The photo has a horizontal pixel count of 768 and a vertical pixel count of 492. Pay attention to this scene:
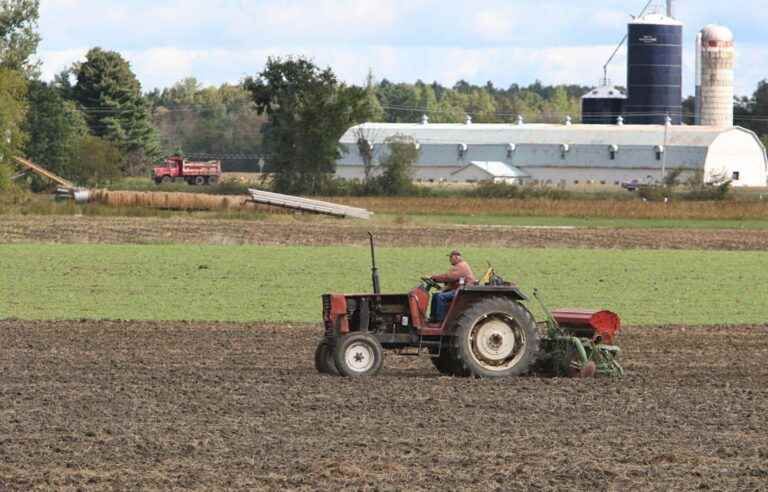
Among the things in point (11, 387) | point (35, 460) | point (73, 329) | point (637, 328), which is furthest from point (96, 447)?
point (637, 328)

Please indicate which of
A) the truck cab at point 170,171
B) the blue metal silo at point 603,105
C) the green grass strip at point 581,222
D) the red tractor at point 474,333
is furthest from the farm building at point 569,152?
the red tractor at point 474,333

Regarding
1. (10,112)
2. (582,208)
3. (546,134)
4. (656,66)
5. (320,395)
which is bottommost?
(582,208)

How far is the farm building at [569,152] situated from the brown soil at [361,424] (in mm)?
91870

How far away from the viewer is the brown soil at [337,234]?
155ft

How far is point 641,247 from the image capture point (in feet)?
153

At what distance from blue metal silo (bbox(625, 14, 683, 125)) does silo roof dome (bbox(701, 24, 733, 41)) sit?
2.29 m

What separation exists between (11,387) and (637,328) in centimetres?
1120

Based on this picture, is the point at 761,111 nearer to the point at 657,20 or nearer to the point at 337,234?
the point at 657,20

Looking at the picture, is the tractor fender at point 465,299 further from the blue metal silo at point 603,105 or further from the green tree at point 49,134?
the blue metal silo at point 603,105

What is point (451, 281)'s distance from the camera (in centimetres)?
1714

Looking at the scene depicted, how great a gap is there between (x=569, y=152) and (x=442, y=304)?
103 m

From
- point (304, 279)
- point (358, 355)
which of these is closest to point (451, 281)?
point (358, 355)

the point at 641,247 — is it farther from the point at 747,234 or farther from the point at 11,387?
the point at 11,387

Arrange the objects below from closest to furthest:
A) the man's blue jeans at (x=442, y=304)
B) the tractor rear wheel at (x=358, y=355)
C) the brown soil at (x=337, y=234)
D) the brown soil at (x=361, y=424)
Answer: the brown soil at (x=361, y=424), the man's blue jeans at (x=442, y=304), the tractor rear wheel at (x=358, y=355), the brown soil at (x=337, y=234)
